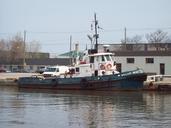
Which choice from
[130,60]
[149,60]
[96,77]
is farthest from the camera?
[130,60]

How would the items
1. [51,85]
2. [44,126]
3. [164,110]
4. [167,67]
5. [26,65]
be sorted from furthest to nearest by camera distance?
[26,65] → [167,67] → [51,85] → [164,110] → [44,126]

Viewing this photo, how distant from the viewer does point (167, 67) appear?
59.7m

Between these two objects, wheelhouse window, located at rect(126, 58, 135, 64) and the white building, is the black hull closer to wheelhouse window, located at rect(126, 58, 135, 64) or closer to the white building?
the white building

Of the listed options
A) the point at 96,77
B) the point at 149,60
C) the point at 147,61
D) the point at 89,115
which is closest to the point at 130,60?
the point at 147,61

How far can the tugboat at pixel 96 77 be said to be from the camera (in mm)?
46188

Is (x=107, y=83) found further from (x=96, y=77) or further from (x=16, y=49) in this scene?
(x=16, y=49)

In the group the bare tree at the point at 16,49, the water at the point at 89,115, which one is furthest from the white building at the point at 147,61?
the bare tree at the point at 16,49

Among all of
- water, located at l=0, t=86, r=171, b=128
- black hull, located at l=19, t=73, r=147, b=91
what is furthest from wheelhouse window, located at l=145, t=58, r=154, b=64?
water, located at l=0, t=86, r=171, b=128

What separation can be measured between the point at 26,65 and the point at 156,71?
48564 mm

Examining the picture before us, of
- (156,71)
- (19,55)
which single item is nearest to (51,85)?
(156,71)

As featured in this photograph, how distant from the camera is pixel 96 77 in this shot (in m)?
47.1

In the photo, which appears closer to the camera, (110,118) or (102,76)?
(110,118)

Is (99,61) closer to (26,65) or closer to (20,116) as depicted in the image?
(20,116)

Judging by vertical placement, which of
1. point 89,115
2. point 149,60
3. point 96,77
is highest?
point 149,60
